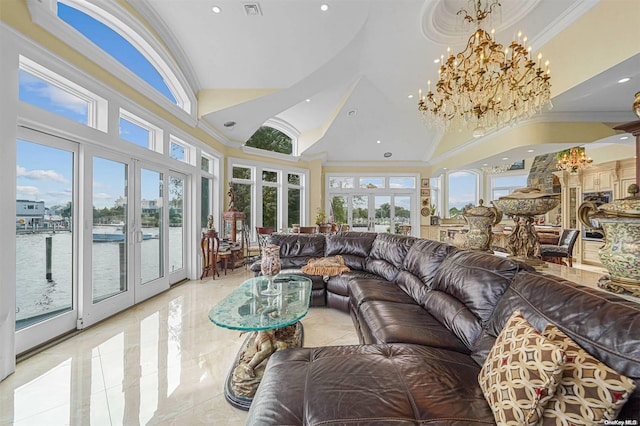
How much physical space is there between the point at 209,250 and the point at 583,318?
5.06 meters

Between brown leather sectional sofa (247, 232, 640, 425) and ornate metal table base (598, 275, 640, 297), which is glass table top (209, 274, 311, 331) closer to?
brown leather sectional sofa (247, 232, 640, 425)

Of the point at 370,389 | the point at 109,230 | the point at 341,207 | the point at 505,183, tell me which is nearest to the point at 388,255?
the point at 370,389

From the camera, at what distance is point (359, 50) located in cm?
458

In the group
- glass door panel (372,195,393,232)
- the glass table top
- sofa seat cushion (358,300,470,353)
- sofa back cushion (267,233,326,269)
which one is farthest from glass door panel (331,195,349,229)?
sofa seat cushion (358,300,470,353)

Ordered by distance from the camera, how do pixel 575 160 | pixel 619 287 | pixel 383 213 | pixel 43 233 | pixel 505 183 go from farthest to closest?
pixel 505 183 < pixel 383 213 < pixel 575 160 < pixel 43 233 < pixel 619 287

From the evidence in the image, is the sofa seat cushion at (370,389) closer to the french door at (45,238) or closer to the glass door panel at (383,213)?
the french door at (45,238)

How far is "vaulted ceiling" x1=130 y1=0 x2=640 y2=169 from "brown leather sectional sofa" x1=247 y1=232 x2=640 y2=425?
9.59 feet

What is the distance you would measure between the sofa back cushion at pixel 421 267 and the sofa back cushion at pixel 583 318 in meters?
0.88

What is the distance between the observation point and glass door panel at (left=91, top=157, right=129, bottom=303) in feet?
9.57

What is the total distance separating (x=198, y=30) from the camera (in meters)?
3.64

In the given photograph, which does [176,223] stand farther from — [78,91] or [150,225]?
[78,91]

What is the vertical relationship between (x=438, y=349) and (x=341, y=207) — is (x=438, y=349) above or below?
below

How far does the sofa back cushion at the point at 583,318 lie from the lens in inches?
33.5

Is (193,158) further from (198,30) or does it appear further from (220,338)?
(220,338)
